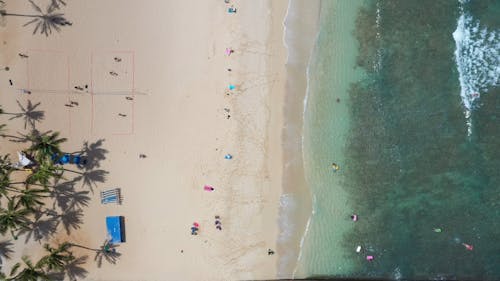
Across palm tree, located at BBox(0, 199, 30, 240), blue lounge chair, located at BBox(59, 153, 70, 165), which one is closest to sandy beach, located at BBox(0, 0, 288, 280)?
blue lounge chair, located at BBox(59, 153, 70, 165)

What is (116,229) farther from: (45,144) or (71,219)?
(45,144)

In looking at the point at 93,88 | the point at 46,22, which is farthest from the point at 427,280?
the point at 46,22

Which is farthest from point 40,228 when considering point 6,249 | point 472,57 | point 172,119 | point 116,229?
point 472,57

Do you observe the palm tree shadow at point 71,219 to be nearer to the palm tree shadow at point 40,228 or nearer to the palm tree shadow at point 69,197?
the palm tree shadow at point 69,197

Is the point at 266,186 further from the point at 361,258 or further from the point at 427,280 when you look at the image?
the point at 427,280

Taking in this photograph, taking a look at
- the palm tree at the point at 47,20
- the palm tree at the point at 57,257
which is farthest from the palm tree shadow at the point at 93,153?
the palm tree at the point at 47,20

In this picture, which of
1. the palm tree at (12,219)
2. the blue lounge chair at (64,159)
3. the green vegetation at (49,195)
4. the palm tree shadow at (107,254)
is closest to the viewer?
the palm tree at (12,219)

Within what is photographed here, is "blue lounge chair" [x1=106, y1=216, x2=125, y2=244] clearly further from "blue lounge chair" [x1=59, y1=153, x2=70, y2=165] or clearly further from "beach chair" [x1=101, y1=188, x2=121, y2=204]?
"blue lounge chair" [x1=59, y1=153, x2=70, y2=165]
